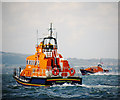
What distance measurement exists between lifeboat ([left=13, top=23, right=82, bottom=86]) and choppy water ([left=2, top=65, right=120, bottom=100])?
129mm

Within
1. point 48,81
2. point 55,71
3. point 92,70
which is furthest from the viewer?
point 92,70

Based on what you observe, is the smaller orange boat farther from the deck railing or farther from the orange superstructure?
the deck railing

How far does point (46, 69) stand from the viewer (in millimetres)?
5293

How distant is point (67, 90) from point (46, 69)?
0.76 m

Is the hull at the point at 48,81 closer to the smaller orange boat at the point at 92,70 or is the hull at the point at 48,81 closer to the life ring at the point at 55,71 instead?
the life ring at the point at 55,71

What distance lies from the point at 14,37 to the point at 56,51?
1.17 metres

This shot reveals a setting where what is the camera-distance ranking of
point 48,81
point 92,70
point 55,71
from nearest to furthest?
point 48,81 < point 55,71 < point 92,70

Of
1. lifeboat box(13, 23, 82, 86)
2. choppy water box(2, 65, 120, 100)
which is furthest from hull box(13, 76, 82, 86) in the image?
choppy water box(2, 65, 120, 100)

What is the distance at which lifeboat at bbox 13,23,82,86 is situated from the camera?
17.2 ft

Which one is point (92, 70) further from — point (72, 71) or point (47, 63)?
point (47, 63)

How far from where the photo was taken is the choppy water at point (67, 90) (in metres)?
5.17

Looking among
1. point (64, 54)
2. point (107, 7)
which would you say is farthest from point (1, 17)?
point (107, 7)

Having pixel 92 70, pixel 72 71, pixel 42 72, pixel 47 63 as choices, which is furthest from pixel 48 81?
pixel 92 70

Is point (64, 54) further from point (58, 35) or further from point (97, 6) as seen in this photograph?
point (97, 6)
